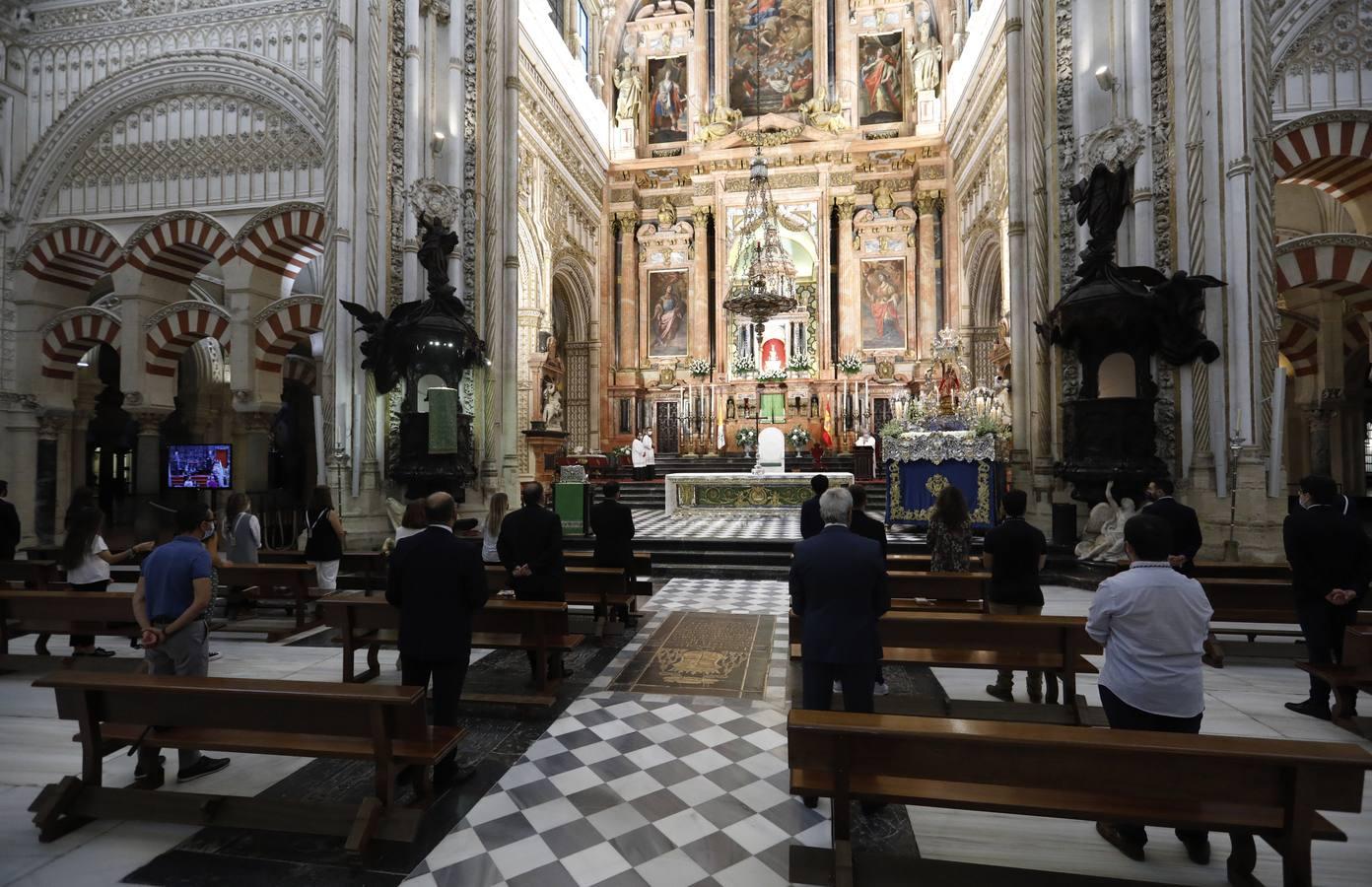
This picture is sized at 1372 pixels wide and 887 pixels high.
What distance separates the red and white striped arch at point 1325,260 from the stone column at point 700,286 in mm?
14337

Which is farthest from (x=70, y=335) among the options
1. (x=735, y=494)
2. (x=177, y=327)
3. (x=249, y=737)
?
(x=249, y=737)

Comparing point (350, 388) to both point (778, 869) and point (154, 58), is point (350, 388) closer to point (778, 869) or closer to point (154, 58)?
point (154, 58)

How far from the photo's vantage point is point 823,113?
67.3 feet

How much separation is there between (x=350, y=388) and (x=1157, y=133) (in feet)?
36.2

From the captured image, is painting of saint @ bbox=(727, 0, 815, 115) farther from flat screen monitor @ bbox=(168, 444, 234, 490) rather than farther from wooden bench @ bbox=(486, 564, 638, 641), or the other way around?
wooden bench @ bbox=(486, 564, 638, 641)

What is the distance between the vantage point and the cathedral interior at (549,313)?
3990 millimetres

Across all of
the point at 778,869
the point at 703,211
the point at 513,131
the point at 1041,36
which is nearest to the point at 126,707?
the point at 778,869

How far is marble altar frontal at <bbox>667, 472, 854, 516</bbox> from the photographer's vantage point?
1259 cm

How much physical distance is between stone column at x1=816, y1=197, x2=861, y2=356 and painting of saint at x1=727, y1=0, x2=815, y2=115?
3.65 meters

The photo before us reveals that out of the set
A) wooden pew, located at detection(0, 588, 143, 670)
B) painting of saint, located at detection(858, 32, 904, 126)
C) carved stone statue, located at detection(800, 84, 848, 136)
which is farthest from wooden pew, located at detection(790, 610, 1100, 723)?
painting of saint, located at detection(858, 32, 904, 126)

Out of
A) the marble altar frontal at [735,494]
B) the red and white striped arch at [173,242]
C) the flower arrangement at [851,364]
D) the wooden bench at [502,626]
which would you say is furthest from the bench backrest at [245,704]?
the flower arrangement at [851,364]

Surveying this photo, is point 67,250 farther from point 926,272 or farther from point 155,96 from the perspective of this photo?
point 926,272

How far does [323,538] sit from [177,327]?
800cm

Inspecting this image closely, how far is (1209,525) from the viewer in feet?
25.1
